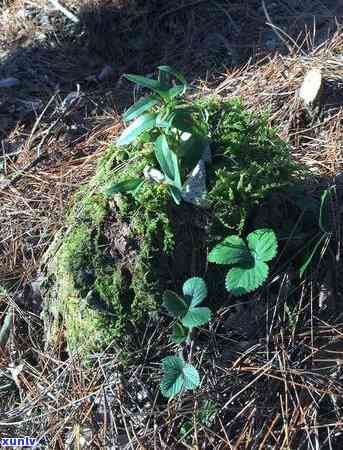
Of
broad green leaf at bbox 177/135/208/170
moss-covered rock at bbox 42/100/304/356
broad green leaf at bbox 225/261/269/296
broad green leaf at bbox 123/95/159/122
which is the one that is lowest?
broad green leaf at bbox 225/261/269/296

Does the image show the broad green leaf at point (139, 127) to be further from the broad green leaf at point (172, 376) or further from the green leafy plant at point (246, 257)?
the broad green leaf at point (172, 376)

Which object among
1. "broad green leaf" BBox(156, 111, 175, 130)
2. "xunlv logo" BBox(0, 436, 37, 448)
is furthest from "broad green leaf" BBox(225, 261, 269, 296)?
"xunlv logo" BBox(0, 436, 37, 448)

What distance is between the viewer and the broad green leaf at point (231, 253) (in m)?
1.94

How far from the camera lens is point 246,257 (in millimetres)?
1958

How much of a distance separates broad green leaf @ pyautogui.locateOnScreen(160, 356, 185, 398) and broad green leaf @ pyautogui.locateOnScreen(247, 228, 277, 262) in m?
0.41

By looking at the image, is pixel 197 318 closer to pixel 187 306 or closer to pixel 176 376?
pixel 187 306

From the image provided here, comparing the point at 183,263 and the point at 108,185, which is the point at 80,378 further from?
the point at 108,185

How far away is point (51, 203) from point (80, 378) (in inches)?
32.4

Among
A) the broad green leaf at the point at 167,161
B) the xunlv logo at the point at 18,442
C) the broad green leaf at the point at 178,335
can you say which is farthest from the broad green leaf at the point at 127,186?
the xunlv logo at the point at 18,442

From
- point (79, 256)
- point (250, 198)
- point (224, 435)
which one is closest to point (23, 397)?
point (79, 256)

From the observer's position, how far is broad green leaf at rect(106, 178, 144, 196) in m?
2.03

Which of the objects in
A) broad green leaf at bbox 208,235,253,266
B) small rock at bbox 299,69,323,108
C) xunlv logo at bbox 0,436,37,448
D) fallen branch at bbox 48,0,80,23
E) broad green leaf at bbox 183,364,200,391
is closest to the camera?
broad green leaf at bbox 183,364,200,391

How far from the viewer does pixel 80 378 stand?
2.06 metres

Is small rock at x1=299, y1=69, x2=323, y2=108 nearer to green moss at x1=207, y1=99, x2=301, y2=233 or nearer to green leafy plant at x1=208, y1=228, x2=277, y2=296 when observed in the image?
green moss at x1=207, y1=99, x2=301, y2=233
